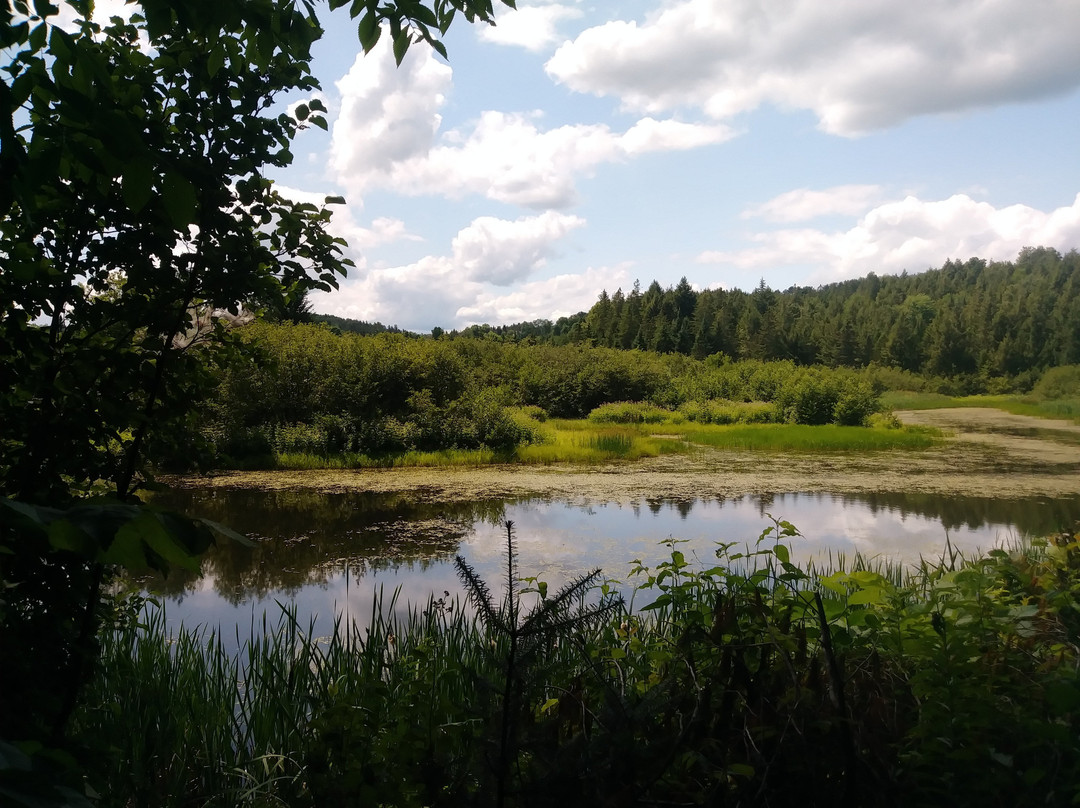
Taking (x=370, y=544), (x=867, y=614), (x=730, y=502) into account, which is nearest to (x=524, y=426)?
(x=730, y=502)

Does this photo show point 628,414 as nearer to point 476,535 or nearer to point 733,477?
point 733,477

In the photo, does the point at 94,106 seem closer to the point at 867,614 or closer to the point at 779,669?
the point at 779,669

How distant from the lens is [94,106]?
0.77 meters

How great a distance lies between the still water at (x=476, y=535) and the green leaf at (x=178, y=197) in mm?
4077

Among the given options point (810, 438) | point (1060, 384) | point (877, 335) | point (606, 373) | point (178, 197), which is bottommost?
point (810, 438)

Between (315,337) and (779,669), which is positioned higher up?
(315,337)

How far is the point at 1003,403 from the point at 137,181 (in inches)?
1561

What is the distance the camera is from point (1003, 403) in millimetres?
32781

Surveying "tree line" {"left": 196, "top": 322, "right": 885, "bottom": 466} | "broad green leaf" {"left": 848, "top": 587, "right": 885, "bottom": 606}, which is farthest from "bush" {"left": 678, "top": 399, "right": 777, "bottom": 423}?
"broad green leaf" {"left": 848, "top": 587, "right": 885, "bottom": 606}

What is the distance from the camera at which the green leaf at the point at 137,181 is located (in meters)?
0.81

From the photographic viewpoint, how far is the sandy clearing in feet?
33.6

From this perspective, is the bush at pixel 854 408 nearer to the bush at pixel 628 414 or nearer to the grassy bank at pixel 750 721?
the bush at pixel 628 414

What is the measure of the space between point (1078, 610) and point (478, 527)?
6958 mm

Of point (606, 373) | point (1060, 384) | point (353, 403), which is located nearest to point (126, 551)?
point (353, 403)
